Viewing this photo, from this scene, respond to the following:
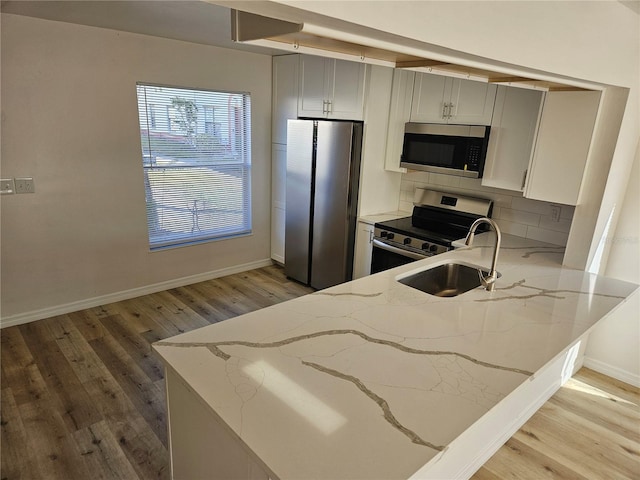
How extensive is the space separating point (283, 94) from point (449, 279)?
2.73m

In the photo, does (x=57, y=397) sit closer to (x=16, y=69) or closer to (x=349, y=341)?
(x=349, y=341)

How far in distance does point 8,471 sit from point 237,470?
5.16 ft

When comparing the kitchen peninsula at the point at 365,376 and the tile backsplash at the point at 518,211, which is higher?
the tile backsplash at the point at 518,211

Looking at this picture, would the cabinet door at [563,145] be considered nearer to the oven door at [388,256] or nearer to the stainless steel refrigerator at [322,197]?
the oven door at [388,256]

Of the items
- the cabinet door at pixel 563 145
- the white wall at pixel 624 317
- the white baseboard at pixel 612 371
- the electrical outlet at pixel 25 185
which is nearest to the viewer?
the cabinet door at pixel 563 145

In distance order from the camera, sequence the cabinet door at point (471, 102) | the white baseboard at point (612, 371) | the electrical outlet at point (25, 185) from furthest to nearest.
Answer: the electrical outlet at point (25, 185) < the cabinet door at point (471, 102) < the white baseboard at point (612, 371)

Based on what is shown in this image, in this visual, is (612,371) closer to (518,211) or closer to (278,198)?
(518,211)

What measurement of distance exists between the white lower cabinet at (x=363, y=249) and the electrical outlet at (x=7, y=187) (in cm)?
279

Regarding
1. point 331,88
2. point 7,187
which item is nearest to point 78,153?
point 7,187

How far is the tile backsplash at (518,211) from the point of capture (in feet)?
9.95

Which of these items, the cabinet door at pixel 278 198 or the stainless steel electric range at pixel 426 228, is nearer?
the stainless steel electric range at pixel 426 228

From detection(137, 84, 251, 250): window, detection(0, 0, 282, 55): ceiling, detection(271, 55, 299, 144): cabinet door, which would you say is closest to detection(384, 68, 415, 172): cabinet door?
detection(271, 55, 299, 144): cabinet door

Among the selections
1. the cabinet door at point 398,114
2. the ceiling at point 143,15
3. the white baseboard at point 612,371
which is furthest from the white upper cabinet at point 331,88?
the white baseboard at point 612,371

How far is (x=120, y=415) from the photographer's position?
7.86 ft
